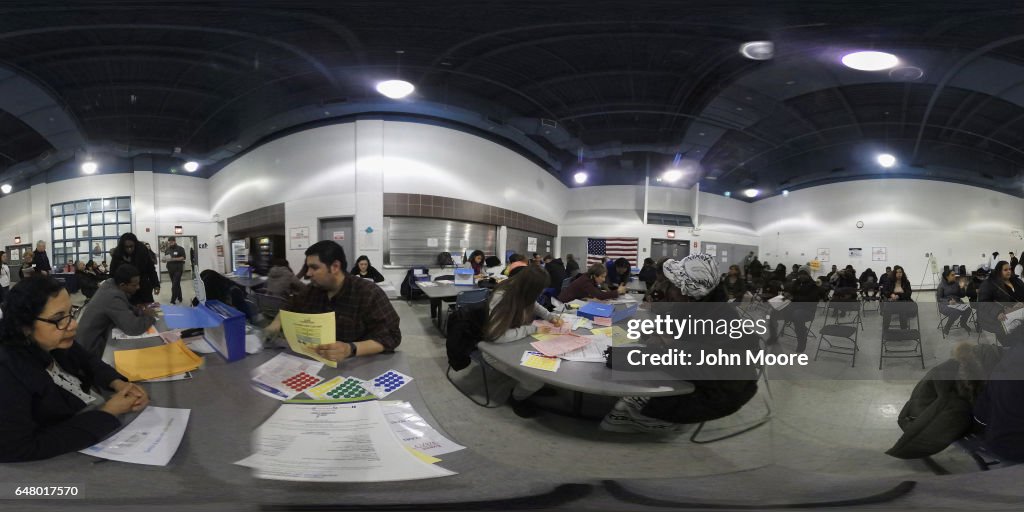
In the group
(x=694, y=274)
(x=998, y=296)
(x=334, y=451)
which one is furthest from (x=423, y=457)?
(x=998, y=296)

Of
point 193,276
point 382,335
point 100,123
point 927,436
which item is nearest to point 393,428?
point 382,335

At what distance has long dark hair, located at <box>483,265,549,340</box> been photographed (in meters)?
0.81

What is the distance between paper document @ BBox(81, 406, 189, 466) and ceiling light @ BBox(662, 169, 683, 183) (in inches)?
42.3

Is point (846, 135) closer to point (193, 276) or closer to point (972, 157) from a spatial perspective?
point (972, 157)

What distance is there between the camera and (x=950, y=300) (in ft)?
2.76

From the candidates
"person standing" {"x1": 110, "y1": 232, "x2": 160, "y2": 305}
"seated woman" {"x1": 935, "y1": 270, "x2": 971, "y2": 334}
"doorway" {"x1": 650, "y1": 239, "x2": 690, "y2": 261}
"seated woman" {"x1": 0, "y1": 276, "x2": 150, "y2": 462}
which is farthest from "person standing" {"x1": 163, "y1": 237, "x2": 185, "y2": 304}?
"seated woman" {"x1": 935, "y1": 270, "x2": 971, "y2": 334}

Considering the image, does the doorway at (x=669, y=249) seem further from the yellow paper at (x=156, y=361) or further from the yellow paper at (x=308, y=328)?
the yellow paper at (x=156, y=361)

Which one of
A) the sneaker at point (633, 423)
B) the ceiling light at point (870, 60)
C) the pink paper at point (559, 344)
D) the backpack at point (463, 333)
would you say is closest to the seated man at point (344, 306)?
the backpack at point (463, 333)

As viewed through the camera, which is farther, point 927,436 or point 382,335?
point 382,335

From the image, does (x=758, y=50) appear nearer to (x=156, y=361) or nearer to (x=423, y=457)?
(x=423, y=457)

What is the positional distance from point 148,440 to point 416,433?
0.47 metres

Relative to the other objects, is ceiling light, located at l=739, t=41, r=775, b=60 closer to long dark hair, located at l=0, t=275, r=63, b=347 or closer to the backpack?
the backpack

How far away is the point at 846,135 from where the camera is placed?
0.81 meters

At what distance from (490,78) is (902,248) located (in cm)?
107
